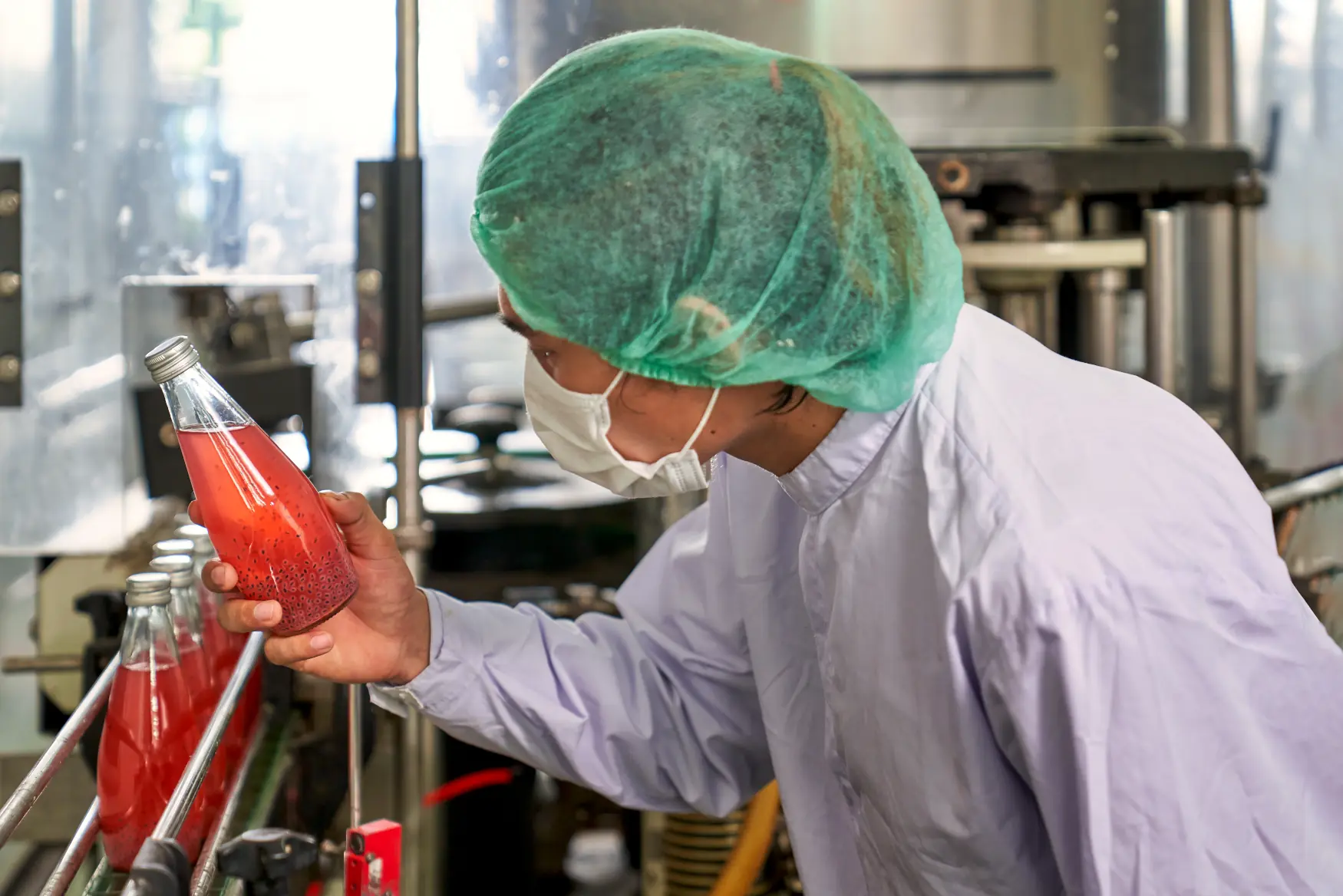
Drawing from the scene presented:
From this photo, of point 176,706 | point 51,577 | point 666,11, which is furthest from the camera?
point 666,11

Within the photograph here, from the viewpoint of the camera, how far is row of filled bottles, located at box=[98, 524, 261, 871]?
3.18ft

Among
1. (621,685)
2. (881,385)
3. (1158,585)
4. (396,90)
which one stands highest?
(396,90)

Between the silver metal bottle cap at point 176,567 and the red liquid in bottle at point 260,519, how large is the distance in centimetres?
16

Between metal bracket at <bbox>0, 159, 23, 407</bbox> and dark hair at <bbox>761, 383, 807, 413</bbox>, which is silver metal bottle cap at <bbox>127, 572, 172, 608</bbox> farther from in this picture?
metal bracket at <bbox>0, 159, 23, 407</bbox>

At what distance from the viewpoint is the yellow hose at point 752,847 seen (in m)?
1.40

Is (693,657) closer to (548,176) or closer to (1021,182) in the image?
(548,176)

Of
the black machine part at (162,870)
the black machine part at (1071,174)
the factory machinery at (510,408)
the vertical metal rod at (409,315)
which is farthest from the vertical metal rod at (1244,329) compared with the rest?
the black machine part at (162,870)

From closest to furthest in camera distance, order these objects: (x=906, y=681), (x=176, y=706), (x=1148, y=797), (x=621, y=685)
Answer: (x=1148, y=797) < (x=906, y=681) < (x=176, y=706) < (x=621, y=685)

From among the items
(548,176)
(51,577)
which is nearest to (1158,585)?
(548,176)

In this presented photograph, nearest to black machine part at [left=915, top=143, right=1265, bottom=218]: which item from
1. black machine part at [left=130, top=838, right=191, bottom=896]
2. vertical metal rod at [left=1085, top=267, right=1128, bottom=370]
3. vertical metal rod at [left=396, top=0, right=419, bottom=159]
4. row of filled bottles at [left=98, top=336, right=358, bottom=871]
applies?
vertical metal rod at [left=1085, top=267, right=1128, bottom=370]

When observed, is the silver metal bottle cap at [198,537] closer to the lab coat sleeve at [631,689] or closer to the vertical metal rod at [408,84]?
the lab coat sleeve at [631,689]

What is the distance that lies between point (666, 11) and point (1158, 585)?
1517mm

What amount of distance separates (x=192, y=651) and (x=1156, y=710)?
711mm

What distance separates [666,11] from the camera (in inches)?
81.3
